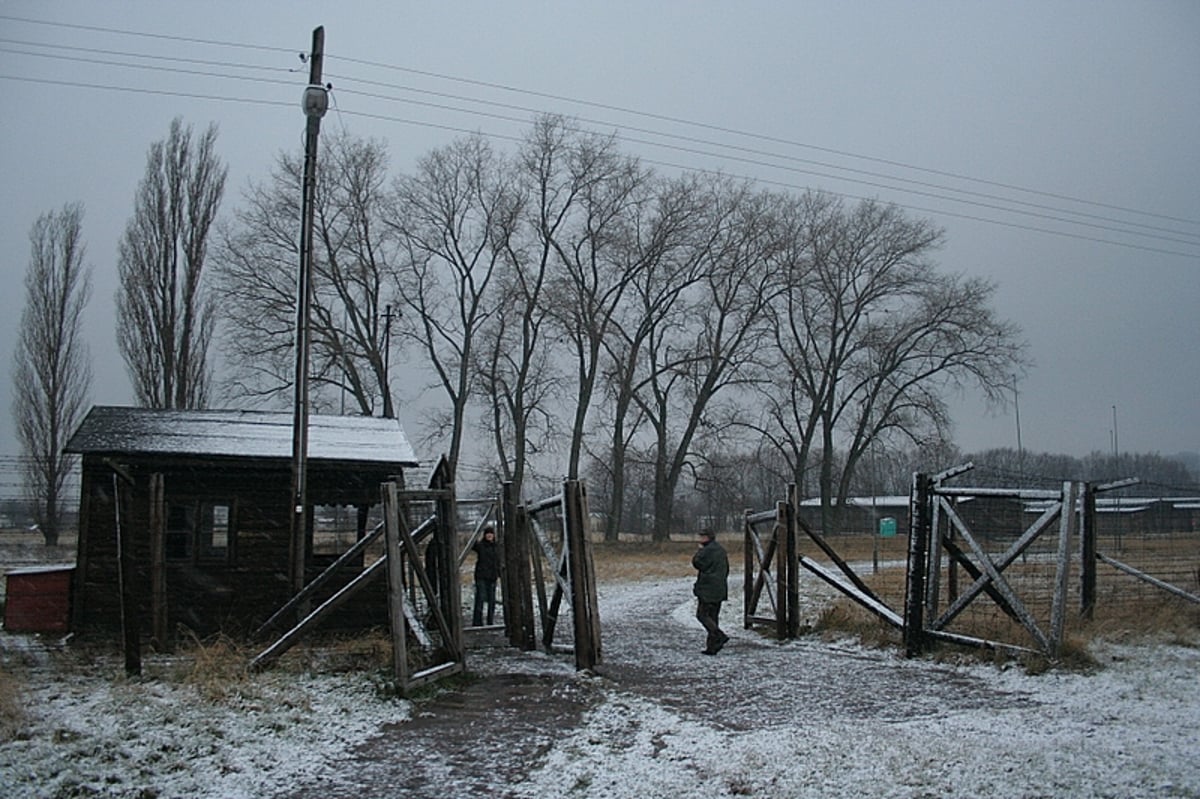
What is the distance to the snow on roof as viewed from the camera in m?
15.4

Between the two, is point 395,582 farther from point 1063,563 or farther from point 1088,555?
point 1088,555

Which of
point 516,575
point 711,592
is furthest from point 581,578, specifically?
point 711,592

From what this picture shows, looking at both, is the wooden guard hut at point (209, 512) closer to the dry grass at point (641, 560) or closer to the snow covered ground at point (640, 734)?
the snow covered ground at point (640, 734)

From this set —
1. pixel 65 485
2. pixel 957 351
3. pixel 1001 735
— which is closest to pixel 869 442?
pixel 957 351

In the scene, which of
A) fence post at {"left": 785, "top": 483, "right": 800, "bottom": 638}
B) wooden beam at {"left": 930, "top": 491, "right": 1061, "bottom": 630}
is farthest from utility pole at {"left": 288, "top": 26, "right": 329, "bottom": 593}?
wooden beam at {"left": 930, "top": 491, "right": 1061, "bottom": 630}

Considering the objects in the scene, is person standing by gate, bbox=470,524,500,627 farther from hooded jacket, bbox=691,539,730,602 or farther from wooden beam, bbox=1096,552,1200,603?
wooden beam, bbox=1096,552,1200,603

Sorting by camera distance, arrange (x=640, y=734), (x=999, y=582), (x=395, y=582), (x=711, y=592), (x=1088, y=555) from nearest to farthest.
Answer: (x=640, y=734) < (x=395, y=582) < (x=999, y=582) < (x=1088, y=555) < (x=711, y=592)

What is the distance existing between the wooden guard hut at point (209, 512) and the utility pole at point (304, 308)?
1837mm

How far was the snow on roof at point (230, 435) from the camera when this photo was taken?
15406mm

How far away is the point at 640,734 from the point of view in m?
8.55

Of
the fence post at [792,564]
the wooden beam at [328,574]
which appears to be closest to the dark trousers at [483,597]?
the wooden beam at [328,574]

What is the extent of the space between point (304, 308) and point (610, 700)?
272 inches

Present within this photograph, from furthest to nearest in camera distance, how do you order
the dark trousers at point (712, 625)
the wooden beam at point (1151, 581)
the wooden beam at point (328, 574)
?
1. the dark trousers at point (712, 625)
2. the wooden beam at point (1151, 581)
3. the wooden beam at point (328, 574)

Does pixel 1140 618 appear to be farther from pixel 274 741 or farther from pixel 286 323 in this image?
pixel 286 323
